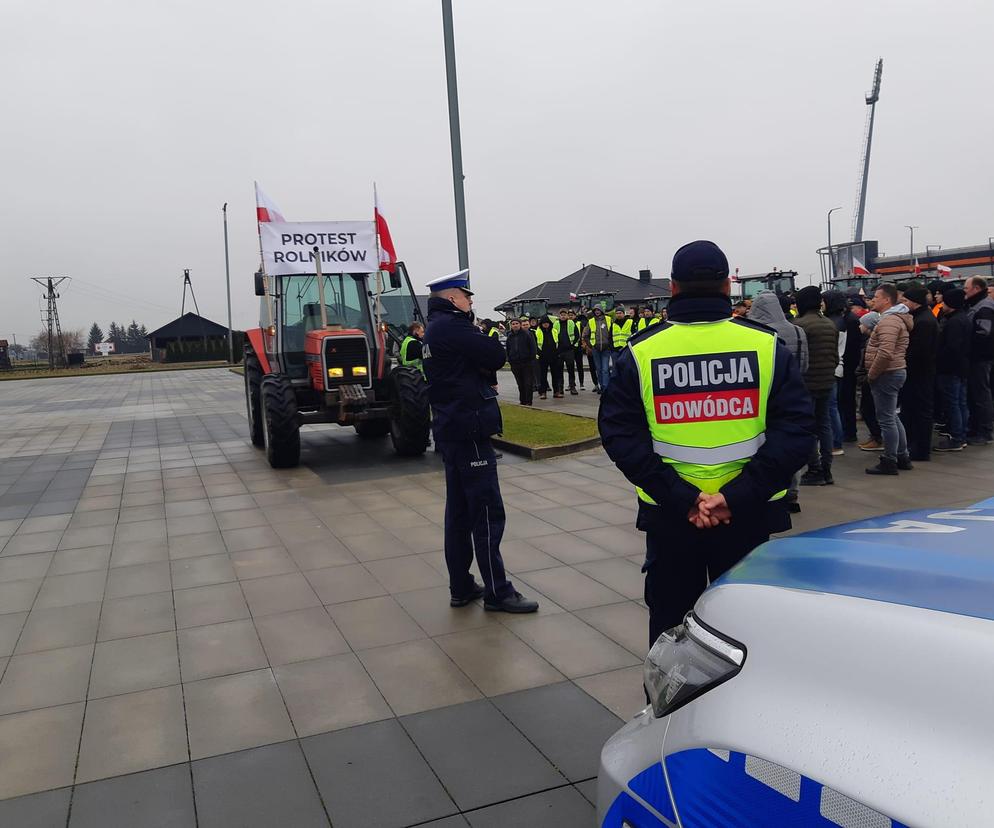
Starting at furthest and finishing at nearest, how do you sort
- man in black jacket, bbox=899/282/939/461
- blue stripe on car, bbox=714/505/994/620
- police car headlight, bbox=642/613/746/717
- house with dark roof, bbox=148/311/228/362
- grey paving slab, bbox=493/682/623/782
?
house with dark roof, bbox=148/311/228/362
man in black jacket, bbox=899/282/939/461
grey paving slab, bbox=493/682/623/782
police car headlight, bbox=642/613/746/717
blue stripe on car, bbox=714/505/994/620

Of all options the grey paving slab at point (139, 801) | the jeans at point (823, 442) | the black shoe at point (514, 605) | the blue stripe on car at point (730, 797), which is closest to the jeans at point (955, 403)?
the jeans at point (823, 442)

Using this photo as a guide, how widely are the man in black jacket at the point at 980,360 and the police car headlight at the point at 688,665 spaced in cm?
877

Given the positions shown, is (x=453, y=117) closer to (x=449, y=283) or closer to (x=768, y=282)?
(x=449, y=283)

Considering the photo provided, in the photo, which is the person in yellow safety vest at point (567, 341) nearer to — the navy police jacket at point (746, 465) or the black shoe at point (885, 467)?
the black shoe at point (885, 467)

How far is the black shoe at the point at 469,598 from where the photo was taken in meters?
4.77

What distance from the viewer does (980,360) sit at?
9.09 meters

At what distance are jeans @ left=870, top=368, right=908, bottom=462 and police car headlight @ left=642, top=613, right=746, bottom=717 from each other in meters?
7.01

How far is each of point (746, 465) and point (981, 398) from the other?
8.22m

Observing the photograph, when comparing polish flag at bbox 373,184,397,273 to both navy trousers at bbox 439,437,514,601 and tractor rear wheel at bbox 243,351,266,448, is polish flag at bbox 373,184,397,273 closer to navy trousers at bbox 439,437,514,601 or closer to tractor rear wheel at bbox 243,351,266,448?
tractor rear wheel at bbox 243,351,266,448

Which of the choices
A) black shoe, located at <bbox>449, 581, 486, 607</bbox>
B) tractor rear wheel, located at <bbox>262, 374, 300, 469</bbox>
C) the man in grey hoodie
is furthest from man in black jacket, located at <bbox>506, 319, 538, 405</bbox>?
black shoe, located at <bbox>449, 581, 486, 607</bbox>

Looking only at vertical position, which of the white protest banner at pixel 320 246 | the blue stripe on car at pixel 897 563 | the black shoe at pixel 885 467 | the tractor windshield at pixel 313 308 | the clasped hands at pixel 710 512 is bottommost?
the black shoe at pixel 885 467

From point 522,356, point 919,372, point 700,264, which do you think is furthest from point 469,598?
point 522,356

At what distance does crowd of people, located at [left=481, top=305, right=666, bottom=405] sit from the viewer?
15.5 meters

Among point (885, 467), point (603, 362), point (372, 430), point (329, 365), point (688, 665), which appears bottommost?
point (885, 467)
